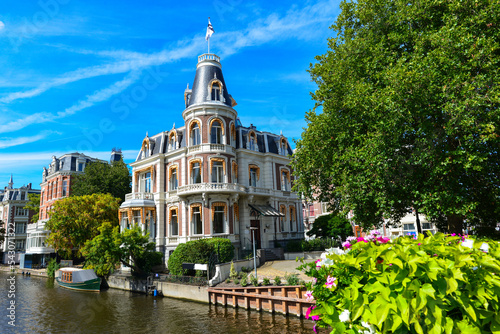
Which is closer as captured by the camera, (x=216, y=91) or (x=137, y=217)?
(x=216, y=91)

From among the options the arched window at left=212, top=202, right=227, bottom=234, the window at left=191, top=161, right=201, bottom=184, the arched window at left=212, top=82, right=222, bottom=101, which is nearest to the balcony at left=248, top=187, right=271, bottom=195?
the arched window at left=212, top=202, right=227, bottom=234

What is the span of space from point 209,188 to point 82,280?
13.6m

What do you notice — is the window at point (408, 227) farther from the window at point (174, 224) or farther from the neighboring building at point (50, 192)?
the neighboring building at point (50, 192)

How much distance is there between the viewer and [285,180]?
3544cm

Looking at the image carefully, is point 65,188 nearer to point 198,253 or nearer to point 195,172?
point 195,172

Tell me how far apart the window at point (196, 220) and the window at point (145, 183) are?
321 inches

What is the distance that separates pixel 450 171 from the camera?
1285 cm

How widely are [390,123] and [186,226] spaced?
21.6m

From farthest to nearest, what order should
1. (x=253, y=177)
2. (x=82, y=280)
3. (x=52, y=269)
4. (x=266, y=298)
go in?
1. (x=52, y=269)
2. (x=253, y=177)
3. (x=82, y=280)
4. (x=266, y=298)

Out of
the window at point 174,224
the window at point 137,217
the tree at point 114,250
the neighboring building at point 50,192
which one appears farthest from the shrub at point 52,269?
the window at point 174,224

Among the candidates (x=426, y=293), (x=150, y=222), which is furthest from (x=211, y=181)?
(x=426, y=293)

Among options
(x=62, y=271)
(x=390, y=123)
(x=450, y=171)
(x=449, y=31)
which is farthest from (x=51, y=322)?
(x=449, y=31)

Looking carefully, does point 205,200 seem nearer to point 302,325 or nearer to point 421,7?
point 302,325

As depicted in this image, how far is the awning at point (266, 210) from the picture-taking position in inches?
1178
